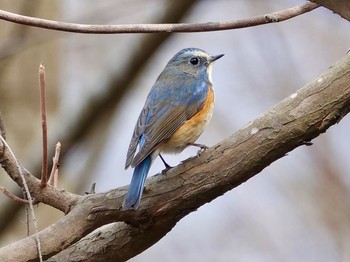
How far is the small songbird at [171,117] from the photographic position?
311 cm

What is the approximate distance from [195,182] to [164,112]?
0.70 m

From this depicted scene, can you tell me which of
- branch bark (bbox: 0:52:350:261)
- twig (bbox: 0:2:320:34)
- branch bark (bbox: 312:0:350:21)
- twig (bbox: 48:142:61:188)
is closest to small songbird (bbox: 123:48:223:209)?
branch bark (bbox: 0:52:350:261)

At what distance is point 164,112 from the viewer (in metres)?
3.34

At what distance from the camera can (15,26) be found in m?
4.66

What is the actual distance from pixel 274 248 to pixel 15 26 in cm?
234

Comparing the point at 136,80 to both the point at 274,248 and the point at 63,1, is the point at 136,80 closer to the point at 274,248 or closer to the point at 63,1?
the point at 63,1

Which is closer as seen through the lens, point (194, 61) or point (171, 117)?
point (171, 117)

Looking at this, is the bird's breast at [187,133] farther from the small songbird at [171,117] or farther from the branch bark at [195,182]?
the branch bark at [195,182]

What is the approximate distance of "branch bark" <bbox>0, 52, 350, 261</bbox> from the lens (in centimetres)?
262

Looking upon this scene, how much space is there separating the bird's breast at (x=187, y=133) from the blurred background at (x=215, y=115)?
3.35 ft

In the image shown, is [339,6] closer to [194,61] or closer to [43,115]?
[43,115]

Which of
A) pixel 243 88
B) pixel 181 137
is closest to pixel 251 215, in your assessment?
pixel 243 88

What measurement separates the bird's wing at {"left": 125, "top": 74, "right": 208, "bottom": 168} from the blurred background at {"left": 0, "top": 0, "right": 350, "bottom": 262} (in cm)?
81

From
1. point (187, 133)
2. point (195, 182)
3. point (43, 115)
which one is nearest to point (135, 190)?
point (195, 182)
